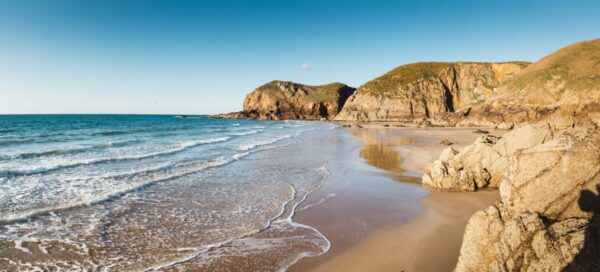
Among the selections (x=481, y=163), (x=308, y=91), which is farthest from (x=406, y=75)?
(x=481, y=163)

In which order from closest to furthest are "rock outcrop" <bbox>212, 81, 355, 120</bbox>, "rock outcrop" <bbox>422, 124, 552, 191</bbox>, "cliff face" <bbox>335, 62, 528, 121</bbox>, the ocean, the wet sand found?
1. the wet sand
2. the ocean
3. "rock outcrop" <bbox>422, 124, 552, 191</bbox>
4. "cliff face" <bbox>335, 62, 528, 121</bbox>
5. "rock outcrop" <bbox>212, 81, 355, 120</bbox>

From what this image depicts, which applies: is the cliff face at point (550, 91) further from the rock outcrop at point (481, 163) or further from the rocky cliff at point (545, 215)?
the rocky cliff at point (545, 215)

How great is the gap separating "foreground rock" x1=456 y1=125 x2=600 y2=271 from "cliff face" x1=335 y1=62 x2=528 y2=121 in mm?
77667

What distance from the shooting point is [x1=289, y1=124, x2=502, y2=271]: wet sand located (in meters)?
6.32

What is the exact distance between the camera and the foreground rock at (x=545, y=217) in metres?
3.92

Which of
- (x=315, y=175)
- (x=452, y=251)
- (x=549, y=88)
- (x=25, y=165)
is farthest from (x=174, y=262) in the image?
(x=549, y=88)

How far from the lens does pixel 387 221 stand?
345 inches

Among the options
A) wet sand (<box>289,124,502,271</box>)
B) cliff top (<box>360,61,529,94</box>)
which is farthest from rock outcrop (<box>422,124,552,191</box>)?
cliff top (<box>360,61,529,94</box>)

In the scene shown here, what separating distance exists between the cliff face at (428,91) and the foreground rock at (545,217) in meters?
77.7

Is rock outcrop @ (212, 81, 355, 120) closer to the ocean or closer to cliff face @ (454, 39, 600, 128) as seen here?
cliff face @ (454, 39, 600, 128)

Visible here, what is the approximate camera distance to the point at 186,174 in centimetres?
1598

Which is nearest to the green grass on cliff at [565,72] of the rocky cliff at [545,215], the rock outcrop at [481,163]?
the rock outcrop at [481,163]

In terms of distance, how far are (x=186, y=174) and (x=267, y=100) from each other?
115875 mm

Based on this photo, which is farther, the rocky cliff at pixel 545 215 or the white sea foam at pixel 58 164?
the white sea foam at pixel 58 164
